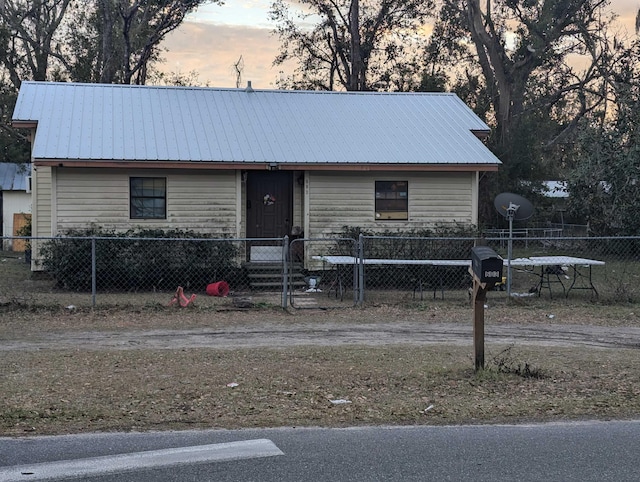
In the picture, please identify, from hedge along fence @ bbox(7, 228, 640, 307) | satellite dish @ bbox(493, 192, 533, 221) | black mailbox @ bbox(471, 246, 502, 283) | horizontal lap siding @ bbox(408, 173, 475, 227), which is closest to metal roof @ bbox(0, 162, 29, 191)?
hedge along fence @ bbox(7, 228, 640, 307)

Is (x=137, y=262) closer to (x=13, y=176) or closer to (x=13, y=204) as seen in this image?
(x=13, y=204)

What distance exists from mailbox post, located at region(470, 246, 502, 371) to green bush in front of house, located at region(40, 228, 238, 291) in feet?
28.9

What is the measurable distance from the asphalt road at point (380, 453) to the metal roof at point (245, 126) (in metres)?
12.0

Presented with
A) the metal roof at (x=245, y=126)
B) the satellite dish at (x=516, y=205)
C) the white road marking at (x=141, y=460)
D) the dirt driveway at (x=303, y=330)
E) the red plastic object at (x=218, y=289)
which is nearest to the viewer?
the white road marking at (x=141, y=460)

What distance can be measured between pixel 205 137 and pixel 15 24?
78.9 feet

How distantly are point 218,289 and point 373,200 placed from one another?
4.76 m

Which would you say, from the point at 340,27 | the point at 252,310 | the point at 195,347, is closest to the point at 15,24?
the point at 340,27

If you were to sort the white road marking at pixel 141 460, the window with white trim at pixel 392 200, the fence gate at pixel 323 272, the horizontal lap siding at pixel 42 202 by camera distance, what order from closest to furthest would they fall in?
the white road marking at pixel 141 460
the fence gate at pixel 323 272
the horizontal lap siding at pixel 42 202
the window with white trim at pixel 392 200

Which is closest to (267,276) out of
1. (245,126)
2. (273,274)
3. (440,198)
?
(273,274)

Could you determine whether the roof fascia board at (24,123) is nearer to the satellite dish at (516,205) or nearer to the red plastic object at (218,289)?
the red plastic object at (218,289)

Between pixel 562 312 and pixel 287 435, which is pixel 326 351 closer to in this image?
pixel 287 435

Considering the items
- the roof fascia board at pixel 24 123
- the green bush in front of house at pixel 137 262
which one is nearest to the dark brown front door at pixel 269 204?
the green bush in front of house at pixel 137 262

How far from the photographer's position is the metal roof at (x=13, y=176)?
1273 inches

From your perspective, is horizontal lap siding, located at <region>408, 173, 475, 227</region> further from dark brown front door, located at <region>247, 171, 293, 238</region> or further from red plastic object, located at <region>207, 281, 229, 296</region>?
red plastic object, located at <region>207, 281, 229, 296</region>
